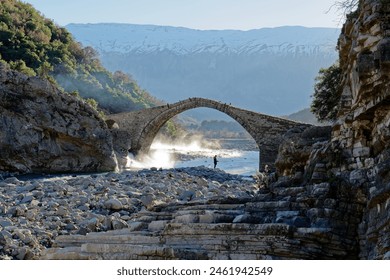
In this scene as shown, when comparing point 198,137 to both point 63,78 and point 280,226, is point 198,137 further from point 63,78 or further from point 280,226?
point 280,226

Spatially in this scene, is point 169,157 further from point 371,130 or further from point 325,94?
point 371,130

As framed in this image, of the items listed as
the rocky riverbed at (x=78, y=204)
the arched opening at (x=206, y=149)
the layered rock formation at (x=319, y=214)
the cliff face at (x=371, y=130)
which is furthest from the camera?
the arched opening at (x=206, y=149)

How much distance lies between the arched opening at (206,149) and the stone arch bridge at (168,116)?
47.0 inches

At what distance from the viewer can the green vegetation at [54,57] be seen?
35656 mm

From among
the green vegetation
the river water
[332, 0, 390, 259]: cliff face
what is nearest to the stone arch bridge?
the river water

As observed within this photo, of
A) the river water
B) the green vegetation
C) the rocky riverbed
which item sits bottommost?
the rocky riverbed

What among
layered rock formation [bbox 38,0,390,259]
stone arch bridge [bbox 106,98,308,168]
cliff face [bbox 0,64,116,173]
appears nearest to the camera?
layered rock formation [bbox 38,0,390,259]

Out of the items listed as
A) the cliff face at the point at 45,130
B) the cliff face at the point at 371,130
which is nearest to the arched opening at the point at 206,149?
the cliff face at the point at 45,130

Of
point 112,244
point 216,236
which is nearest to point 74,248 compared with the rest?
point 112,244

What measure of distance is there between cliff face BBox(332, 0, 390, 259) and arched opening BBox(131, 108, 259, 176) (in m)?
19.3

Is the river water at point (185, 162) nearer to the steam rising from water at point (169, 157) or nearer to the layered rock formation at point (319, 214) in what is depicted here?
the steam rising from water at point (169, 157)

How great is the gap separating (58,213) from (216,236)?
4977mm

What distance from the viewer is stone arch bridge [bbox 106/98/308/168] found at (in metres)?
28.0

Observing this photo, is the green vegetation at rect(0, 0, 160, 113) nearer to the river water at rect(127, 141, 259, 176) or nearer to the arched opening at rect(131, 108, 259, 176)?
the arched opening at rect(131, 108, 259, 176)
